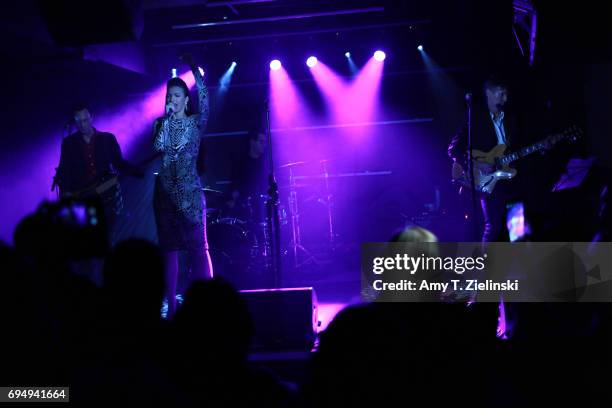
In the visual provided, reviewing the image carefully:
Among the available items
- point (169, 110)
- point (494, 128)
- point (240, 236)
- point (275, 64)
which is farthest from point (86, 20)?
point (275, 64)

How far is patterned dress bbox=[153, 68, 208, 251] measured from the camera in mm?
4945

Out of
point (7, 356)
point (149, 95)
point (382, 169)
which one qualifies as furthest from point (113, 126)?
point (7, 356)

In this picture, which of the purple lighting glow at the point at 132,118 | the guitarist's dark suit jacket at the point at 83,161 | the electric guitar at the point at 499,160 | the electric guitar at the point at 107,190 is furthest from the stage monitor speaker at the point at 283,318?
the purple lighting glow at the point at 132,118

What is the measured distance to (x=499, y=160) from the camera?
20.2ft

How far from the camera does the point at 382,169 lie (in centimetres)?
973

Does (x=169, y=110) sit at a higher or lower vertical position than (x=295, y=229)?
higher

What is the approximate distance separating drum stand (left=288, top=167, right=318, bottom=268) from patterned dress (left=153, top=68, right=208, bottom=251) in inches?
138

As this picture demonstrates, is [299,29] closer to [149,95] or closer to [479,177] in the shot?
[149,95]

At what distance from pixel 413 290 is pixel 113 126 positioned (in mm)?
5368

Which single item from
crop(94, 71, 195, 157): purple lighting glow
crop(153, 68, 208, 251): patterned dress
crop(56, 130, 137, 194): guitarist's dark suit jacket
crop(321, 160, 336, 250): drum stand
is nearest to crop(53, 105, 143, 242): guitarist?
crop(56, 130, 137, 194): guitarist's dark suit jacket

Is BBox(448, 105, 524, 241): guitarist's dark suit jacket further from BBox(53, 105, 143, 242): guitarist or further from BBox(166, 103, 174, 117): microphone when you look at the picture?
BBox(53, 105, 143, 242): guitarist

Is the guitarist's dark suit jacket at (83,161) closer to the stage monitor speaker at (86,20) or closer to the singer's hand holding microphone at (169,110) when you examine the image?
the singer's hand holding microphone at (169,110)

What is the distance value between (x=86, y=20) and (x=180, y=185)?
4.92 ft

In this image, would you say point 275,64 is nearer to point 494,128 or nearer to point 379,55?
point 379,55
